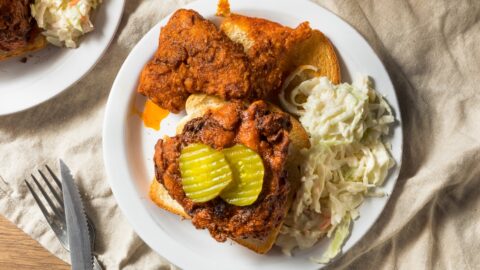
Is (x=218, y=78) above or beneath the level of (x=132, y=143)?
above

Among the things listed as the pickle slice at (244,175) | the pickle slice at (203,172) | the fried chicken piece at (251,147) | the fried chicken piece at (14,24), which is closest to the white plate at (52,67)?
the fried chicken piece at (14,24)

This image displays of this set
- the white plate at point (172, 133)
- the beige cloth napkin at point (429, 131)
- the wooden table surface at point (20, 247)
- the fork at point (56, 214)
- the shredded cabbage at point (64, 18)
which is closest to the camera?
the white plate at point (172, 133)

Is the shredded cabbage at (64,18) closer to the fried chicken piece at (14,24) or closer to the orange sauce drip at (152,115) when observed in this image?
the fried chicken piece at (14,24)

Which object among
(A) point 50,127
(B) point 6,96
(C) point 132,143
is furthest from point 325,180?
(B) point 6,96

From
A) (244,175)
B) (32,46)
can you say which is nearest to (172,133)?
(244,175)

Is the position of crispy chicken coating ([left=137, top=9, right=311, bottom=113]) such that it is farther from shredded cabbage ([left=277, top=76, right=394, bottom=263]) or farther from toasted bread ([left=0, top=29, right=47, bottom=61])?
toasted bread ([left=0, top=29, right=47, bottom=61])

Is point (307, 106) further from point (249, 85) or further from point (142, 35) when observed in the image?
point (142, 35)
